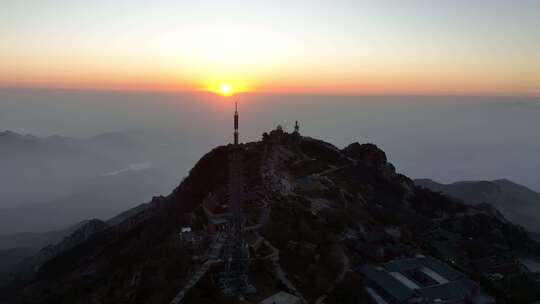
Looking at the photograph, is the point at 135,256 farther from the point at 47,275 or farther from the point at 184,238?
the point at 47,275

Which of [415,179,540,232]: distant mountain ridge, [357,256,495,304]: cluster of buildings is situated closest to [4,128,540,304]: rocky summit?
[357,256,495,304]: cluster of buildings

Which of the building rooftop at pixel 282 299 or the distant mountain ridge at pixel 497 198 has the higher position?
the building rooftop at pixel 282 299

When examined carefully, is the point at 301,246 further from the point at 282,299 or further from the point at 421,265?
the point at 421,265

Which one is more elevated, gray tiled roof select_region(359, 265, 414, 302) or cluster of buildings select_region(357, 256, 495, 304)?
gray tiled roof select_region(359, 265, 414, 302)

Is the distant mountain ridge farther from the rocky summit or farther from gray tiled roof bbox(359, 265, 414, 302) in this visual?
gray tiled roof bbox(359, 265, 414, 302)

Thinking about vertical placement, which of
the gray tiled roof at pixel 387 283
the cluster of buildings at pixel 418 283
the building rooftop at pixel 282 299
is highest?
the building rooftop at pixel 282 299

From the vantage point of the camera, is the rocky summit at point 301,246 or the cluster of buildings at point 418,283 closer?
the rocky summit at point 301,246

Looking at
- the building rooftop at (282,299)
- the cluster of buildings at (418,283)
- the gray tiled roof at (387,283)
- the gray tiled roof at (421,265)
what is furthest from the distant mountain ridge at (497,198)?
the building rooftop at (282,299)

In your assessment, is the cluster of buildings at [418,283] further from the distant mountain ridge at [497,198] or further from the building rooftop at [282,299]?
the distant mountain ridge at [497,198]
